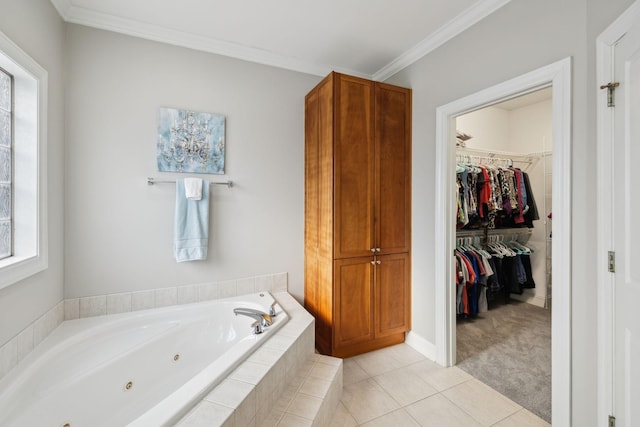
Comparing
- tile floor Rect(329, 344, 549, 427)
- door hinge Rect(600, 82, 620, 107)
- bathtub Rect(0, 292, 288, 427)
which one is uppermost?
door hinge Rect(600, 82, 620, 107)

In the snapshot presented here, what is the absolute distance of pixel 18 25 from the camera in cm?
140

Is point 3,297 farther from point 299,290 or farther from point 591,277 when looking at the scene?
point 591,277

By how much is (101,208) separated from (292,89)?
1.88 meters

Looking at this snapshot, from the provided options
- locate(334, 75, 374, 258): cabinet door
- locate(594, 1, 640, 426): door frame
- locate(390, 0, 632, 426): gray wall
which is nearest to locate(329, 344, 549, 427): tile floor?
locate(390, 0, 632, 426): gray wall

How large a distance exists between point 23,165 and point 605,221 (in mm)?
3022

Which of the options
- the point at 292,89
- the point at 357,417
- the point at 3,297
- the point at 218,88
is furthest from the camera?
the point at 292,89

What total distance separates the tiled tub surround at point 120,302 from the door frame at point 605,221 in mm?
2134

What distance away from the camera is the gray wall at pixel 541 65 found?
4.37ft

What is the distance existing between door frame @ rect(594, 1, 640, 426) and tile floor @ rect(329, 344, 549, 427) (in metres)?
0.60

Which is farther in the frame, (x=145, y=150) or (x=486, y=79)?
(x=145, y=150)

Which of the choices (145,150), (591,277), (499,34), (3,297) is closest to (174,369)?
(3,297)

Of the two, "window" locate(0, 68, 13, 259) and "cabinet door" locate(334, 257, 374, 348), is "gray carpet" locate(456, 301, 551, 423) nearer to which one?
"cabinet door" locate(334, 257, 374, 348)

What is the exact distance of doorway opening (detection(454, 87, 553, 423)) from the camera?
2.33m

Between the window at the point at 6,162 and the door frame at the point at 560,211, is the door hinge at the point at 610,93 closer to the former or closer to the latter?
the door frame at the point at 560,211
